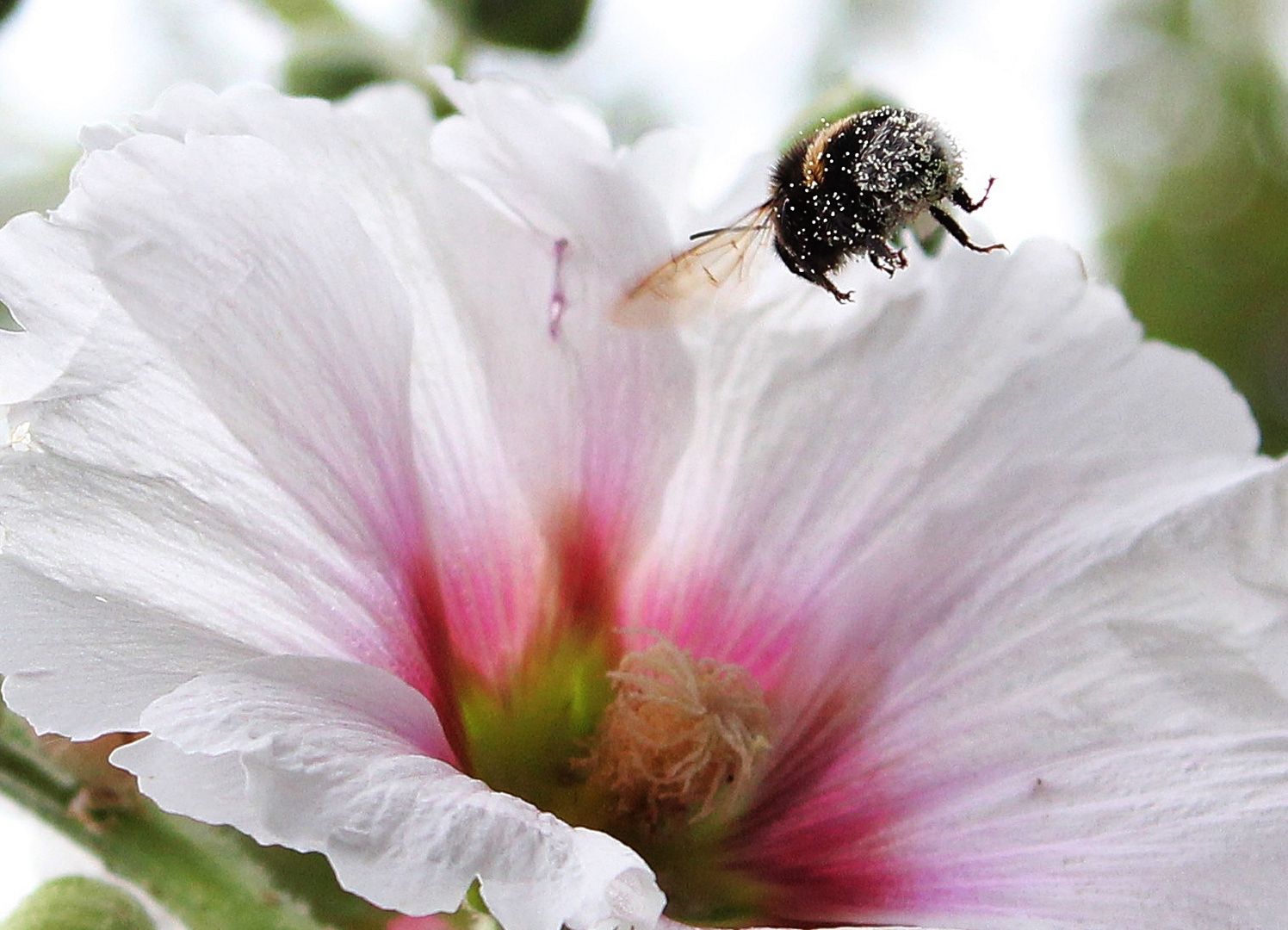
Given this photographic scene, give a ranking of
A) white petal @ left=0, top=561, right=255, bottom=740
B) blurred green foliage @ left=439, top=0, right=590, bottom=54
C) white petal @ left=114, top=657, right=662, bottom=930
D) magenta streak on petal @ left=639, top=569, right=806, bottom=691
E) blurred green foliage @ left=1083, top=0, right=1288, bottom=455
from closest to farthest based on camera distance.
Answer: white petal @ left=114, top=657, right=662, bottom=930 → white petal @ left=0, top=561, right=255, bottom=740 → magenta streak on petal @ left=639, top=569, right=806, bottom=691 → blurred green foliage @ left=439, top=0, right=590, bottom=54 → blurred green foliage @ left=1083, top=0, right=1288, bottom=455

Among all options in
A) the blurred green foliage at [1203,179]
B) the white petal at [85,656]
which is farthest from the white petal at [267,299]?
the blurred green foliage at [1203,179]

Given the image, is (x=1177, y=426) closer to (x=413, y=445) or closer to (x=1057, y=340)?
(x=1057, y=340)

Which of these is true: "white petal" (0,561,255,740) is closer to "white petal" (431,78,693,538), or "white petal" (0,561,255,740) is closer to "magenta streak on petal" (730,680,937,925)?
"white petal" (431,78,693,538)

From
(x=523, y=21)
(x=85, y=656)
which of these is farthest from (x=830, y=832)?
(x=523, y=21)

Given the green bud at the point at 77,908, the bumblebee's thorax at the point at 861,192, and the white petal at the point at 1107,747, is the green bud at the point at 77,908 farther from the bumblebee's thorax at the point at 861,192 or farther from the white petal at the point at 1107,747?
the bumblebee's thorax at the point at 861,192

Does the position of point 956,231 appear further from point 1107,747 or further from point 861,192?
point 1107,747

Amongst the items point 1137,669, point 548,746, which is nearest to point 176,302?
point 548,746

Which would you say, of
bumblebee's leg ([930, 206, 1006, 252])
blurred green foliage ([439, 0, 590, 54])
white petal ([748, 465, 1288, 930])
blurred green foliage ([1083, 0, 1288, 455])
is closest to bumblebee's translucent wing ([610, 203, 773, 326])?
bumblebee's leg ([930, 206, 1006, 252])
